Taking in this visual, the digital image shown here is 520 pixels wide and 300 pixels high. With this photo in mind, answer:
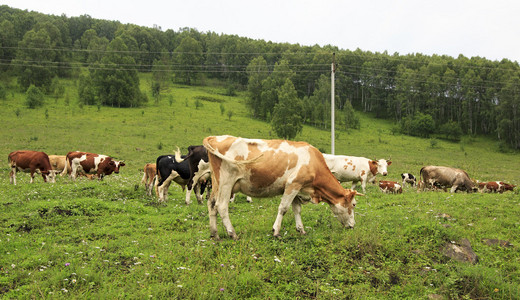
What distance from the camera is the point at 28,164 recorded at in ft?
58.7

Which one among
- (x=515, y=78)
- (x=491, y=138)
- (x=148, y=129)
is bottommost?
(x=491, y=138)

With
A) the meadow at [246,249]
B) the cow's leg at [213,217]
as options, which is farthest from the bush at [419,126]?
the cow's leg at [213,217]

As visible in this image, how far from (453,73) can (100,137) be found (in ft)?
303

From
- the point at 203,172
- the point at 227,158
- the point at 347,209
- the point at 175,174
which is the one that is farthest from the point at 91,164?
the point at 347,209

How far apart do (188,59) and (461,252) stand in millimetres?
110683

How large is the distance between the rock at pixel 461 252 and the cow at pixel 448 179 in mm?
11594

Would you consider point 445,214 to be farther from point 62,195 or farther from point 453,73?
point 453,73

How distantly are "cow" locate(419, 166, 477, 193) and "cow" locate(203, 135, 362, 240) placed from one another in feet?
41.6

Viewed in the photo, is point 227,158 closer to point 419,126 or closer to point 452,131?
point 419,126

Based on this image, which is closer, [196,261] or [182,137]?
[196,261]

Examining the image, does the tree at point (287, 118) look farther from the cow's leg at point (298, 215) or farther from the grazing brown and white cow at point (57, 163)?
the cow's leg at point (298, 215)

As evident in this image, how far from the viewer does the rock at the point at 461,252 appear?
300 inches

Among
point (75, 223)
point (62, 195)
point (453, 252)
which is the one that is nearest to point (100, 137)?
point (62, 195)

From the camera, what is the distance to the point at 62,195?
12.8 meters
